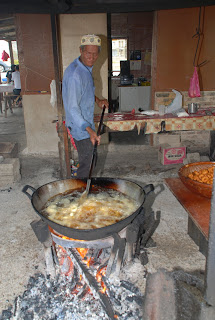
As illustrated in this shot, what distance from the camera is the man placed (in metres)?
3.30

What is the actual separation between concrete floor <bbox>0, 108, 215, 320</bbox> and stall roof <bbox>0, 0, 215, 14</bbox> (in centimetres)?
306

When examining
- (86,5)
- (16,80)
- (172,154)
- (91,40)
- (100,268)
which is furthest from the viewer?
(16,80)

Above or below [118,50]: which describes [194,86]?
below

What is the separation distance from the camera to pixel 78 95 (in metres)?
3.40

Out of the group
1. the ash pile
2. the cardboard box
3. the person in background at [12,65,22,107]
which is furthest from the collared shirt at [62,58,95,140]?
the person in background at [12,65,22,107]

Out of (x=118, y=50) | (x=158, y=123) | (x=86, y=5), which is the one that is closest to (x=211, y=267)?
(x=158, y=123)

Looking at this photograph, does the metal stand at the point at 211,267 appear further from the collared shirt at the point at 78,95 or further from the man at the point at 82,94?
the collared shirt at the point at 78,95

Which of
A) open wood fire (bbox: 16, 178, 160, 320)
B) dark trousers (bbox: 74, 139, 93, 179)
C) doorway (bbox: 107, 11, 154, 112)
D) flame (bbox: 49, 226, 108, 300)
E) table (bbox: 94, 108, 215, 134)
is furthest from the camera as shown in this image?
doorway (bbox: 107, 11, 154, 112)

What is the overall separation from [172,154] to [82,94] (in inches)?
116

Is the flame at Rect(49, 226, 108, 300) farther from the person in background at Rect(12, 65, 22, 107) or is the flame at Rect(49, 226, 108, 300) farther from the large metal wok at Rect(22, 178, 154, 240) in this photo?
the person in background at Rect(12, 65, 22, 107)

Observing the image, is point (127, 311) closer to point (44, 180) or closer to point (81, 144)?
point (81, 144)

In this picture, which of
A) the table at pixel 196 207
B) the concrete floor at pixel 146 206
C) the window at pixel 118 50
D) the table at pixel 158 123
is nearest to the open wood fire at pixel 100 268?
the concrete floor at pixel 146 206

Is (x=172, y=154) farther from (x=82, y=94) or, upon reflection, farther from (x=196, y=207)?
(x=196, y=207)

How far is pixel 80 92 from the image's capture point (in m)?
3.44
